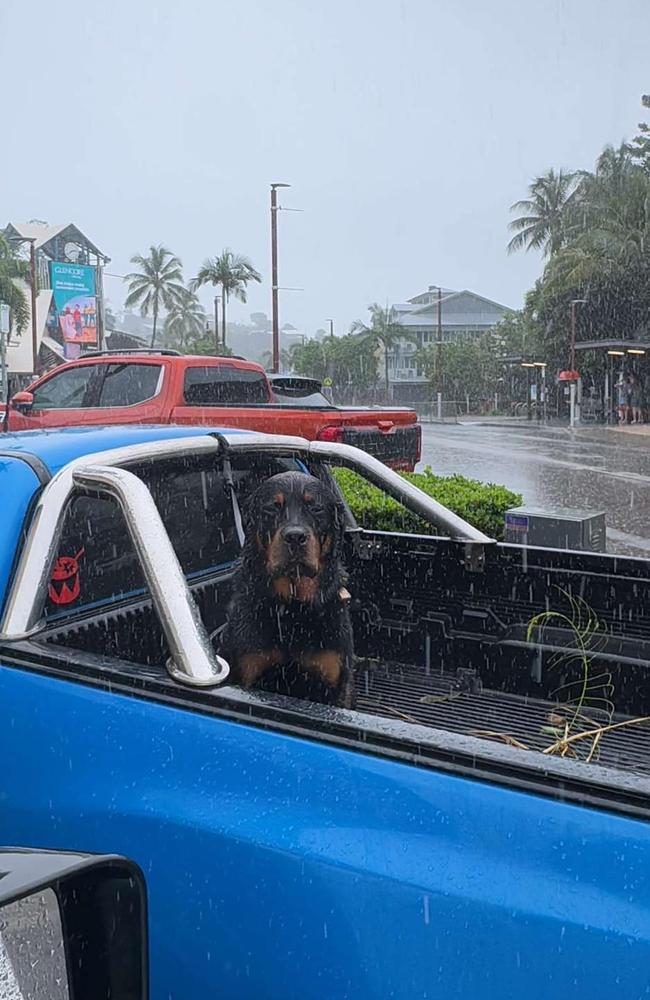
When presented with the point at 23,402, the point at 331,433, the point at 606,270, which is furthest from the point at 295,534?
the point at 606,270

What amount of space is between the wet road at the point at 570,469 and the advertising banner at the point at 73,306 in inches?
1907

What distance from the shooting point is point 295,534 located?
2.74 meters

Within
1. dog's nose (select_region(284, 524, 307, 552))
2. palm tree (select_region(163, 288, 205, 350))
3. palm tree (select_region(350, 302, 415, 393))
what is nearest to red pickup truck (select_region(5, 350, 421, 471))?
dog's nose (select_region(284, 524, 307, 552))

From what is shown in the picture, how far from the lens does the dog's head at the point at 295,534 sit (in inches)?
108

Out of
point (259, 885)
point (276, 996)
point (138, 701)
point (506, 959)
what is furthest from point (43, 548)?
point (506, 959)

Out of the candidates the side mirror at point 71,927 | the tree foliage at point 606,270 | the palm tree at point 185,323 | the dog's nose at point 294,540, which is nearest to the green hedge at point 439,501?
the dog's nose at point 294,540

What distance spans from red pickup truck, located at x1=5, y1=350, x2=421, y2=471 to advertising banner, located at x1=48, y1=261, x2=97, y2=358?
6373cm

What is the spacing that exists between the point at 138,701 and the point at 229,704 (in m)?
0.22

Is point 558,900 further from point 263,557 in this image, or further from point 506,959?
point 263,557

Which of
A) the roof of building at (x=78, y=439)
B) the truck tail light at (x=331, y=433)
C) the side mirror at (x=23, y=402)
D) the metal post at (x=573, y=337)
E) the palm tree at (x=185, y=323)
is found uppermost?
the palm tree at (x=185, y=323)

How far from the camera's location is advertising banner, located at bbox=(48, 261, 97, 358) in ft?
241

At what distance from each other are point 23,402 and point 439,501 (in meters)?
5.63

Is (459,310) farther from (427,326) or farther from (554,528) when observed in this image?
(554,528)

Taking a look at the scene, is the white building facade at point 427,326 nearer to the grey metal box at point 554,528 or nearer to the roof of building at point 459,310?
the roof of building at point 459,310
